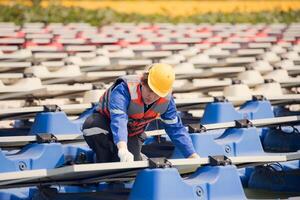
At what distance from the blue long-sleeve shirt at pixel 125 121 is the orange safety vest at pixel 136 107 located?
0.17ft

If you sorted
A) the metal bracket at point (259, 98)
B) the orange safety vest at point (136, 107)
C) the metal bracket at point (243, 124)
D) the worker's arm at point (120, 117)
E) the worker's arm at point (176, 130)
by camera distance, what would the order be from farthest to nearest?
the metal bracket at point (259, 98) < the metal bracket at point (243, 124) < the worker's arm at point (176, 130) < the orange safety vest at point (136, 107) < the worker's arm at point (120, 117)

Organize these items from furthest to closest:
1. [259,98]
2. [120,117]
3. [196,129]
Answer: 1. [259,98]
2. [196,129]
3. [120,117]

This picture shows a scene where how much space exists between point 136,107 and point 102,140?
48 centimetres

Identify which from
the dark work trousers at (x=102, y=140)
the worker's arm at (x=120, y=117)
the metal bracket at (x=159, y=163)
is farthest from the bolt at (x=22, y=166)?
the metal bracket at (x=159, y=163)

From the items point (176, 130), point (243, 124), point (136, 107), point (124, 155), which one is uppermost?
point (243, 124)

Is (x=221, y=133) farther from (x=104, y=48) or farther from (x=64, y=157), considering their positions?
(x=104, y=48)

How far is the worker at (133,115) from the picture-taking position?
29.2 ft

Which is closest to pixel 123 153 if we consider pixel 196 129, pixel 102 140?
pixel 102 140

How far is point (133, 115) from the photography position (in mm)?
9148

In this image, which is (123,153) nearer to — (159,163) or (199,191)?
(159,163)

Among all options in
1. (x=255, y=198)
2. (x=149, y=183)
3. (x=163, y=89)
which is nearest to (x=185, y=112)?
(x=255, y=198)

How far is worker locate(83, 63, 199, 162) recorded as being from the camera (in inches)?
350

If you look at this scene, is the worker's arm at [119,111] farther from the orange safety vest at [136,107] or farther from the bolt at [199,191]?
the bolt at [199,191]

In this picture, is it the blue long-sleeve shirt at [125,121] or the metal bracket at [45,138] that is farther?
the metal bracket at [45,138]
